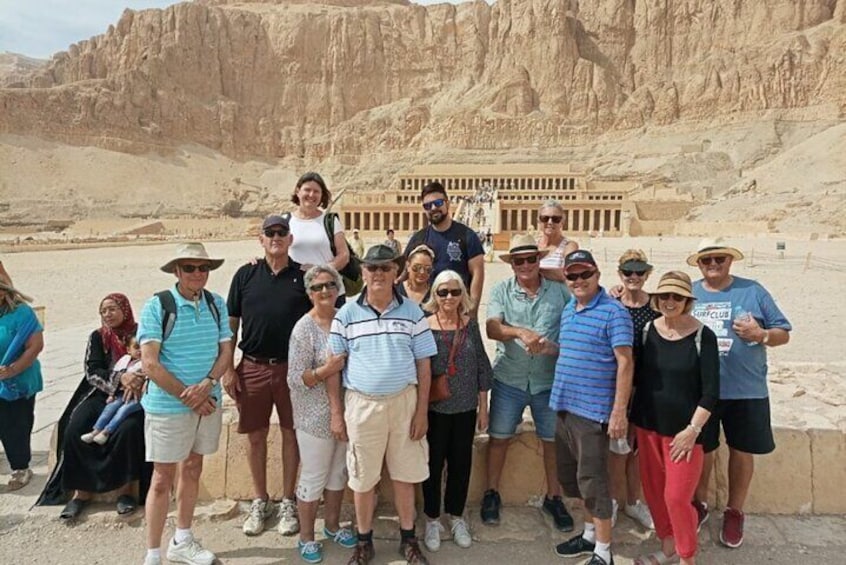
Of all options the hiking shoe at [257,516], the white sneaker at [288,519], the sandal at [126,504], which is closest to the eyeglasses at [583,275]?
the white sneaker at [288,519]

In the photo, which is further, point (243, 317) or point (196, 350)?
point (243, 317)

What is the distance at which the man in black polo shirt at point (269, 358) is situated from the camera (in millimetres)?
4270

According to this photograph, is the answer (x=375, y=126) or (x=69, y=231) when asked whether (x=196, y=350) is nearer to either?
(x=69, y=231)

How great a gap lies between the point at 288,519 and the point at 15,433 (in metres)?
2.55

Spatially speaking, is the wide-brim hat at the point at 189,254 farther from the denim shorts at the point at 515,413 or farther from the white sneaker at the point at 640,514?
the white sneaker at the point at 640,514

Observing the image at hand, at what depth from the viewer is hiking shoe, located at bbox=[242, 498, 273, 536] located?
4215mm

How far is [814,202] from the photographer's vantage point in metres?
40.3

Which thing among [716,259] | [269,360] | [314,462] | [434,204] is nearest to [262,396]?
[269,360]

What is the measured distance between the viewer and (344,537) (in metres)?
4.06

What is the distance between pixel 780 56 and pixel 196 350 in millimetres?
105707

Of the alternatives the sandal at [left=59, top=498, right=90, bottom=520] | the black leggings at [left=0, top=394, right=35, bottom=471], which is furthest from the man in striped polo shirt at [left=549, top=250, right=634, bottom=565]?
the black leggings at [left=0, top=394, right=35, bottom=471]

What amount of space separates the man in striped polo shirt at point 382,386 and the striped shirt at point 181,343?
35.1 inches

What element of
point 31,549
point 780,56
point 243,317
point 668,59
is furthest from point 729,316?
point 668,59

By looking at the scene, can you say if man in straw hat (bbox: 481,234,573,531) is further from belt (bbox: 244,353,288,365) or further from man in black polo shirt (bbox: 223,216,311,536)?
belt (bbox: 244,353,288,365)
